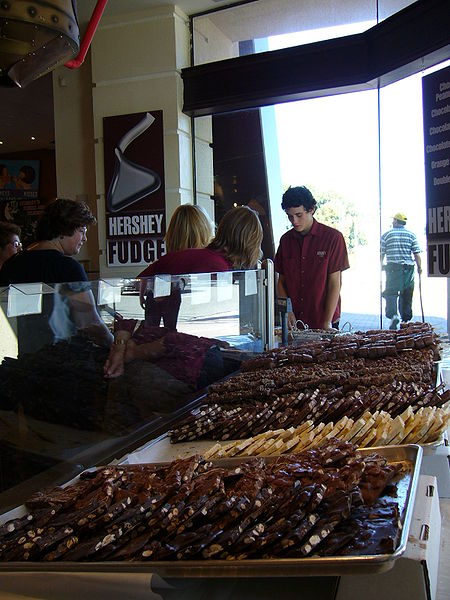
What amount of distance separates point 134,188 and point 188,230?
312cm

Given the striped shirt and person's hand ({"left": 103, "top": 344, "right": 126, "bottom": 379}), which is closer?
person's hand ({"left": 103, "top": 344, "right": 126, "bottom": 379})

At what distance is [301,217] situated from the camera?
4.60 m

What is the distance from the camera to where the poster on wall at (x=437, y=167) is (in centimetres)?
521

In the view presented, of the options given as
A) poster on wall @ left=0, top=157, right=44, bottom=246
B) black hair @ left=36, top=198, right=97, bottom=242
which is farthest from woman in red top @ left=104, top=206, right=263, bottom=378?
poster on wall @ left=0, top=157, right=44, bottom=246

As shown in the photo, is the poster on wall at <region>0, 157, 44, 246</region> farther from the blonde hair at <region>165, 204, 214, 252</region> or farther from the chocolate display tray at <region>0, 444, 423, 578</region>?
the chocolate display tray at <region>0, 444, 423, 578</region>

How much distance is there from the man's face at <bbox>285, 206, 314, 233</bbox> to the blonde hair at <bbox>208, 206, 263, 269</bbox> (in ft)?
4.28

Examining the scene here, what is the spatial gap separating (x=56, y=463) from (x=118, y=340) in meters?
0.46

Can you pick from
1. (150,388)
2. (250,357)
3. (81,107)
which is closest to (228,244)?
(250,357)

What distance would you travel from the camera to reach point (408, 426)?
1901 mm

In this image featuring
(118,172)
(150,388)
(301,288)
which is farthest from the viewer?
(118,172)

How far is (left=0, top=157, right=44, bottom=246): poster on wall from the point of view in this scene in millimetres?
12859

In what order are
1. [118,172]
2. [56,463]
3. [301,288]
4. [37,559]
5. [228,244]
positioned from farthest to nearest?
[118,172]
[301,288]
[228,244]
[56,463]
[37,559]

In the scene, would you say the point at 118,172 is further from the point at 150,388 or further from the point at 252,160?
the point at 150,388

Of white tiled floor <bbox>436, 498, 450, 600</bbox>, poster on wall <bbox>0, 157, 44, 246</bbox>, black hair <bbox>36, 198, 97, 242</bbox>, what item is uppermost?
poster on wall <bbox>0, 157, 44, 246</bbox>
